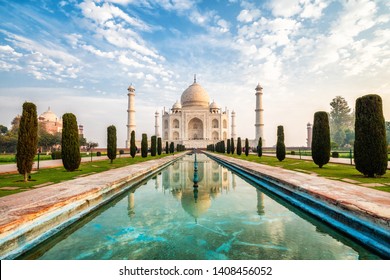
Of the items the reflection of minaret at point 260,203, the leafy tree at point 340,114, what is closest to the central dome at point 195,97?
the leafy tree at point 340,114

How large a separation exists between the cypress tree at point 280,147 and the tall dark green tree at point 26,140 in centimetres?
1122

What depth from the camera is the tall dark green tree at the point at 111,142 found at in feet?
42.5

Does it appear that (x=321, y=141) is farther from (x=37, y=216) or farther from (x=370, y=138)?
(x=37, y=216)

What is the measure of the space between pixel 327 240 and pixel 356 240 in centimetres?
26

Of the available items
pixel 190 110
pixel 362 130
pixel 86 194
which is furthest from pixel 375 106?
pixel 190 110

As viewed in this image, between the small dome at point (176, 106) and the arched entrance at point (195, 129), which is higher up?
the small dome at point (176, 106)

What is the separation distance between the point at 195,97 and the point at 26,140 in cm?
4581

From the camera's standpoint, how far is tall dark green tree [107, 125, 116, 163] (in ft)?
42.5

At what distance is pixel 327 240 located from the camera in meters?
2.54

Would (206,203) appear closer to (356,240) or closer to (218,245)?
(218,245)

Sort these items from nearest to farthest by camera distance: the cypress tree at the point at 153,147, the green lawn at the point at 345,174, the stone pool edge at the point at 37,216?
1. the stone pool edge at the point at 37,216
2. the green lawn at the point at 345,174
3. the cypress tree at the point at 153,147

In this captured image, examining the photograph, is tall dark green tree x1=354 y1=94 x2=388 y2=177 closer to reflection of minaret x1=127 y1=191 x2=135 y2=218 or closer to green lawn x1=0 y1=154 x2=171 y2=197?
reflection of minaret x1=127 y1=191 x2=135 y2=218

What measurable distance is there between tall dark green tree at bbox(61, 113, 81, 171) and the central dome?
140 ft

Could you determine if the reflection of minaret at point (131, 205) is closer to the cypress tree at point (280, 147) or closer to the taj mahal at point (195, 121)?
the cypress tree at point (280, 147)
